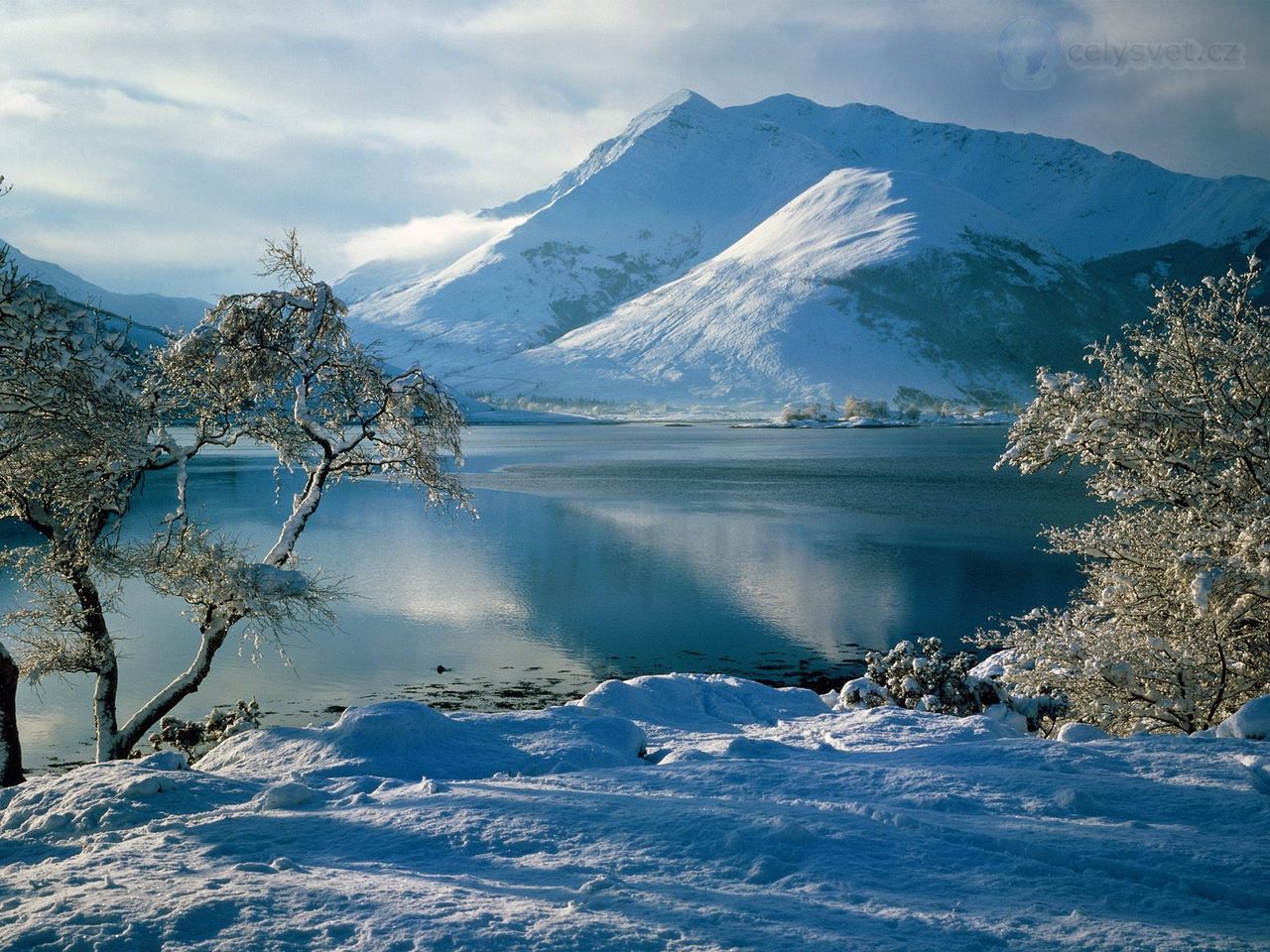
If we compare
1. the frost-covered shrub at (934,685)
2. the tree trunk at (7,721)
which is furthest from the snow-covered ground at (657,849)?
the frost-covered shrub at (934,685)

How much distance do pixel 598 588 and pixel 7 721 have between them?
2995 cm

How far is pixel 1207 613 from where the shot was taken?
555 inches

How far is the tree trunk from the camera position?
14.9 meters

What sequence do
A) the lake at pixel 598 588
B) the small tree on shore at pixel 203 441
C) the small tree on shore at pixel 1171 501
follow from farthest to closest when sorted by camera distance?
1. the lake at pixel 598 588
2. the small tree on shore at pixel 203 441
3. the small tree on shore at pixel 1171 501

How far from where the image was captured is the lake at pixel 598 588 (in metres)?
29.3

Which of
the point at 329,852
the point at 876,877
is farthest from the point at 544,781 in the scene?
the point at 876,877

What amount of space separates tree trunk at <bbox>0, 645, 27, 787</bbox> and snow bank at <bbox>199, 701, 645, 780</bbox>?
4991 mm

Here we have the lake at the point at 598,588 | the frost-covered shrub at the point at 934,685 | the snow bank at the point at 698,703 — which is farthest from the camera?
the lake at the point at 598,588

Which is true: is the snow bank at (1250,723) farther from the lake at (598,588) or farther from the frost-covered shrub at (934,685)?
the lake at (598,588)

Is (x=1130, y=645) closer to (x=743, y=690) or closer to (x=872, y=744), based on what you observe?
(x=872, y=744)

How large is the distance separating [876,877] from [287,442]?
15.7m

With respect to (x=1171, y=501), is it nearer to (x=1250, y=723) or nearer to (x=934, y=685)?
(x=1250, y=723)

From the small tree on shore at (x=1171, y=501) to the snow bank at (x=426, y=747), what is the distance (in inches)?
350

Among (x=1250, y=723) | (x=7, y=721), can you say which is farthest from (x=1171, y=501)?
(x=7, y=721)
